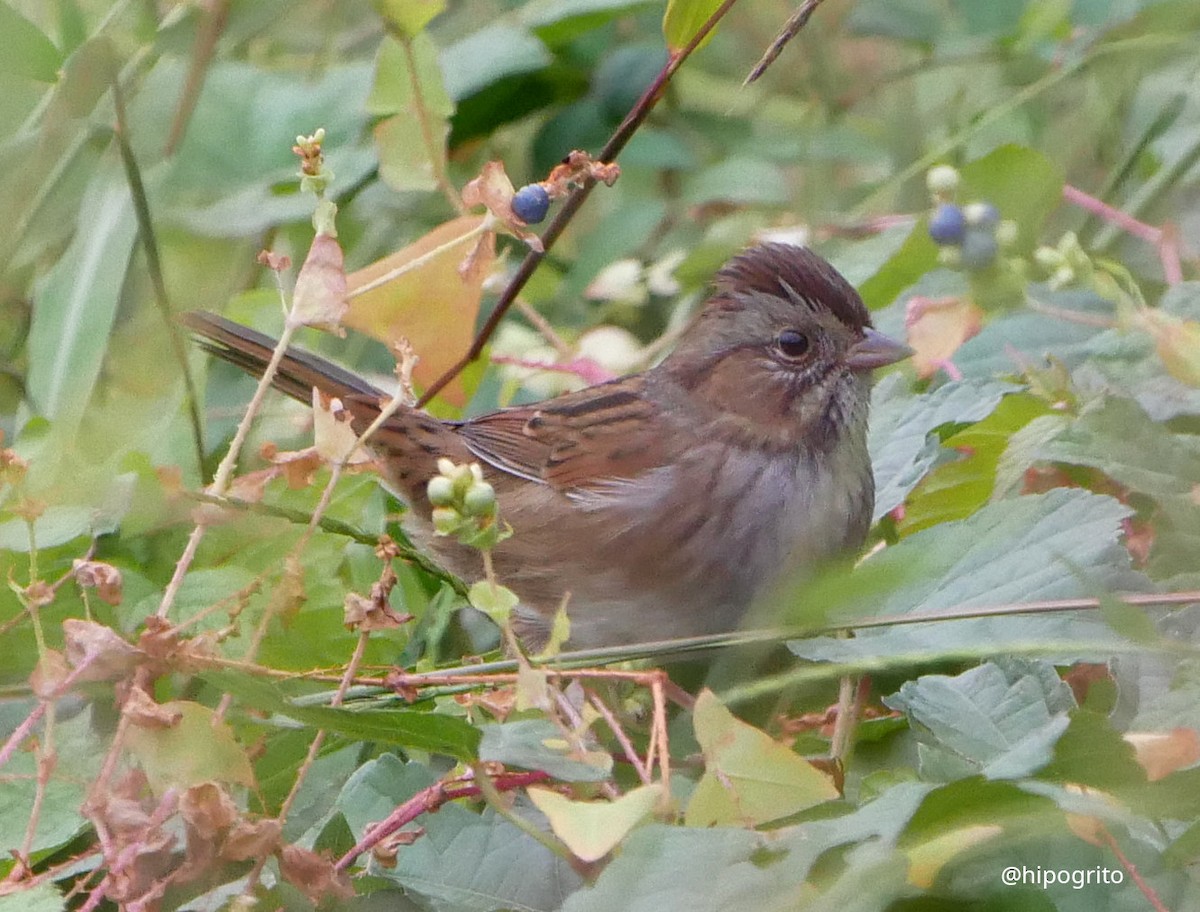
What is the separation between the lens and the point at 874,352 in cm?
218

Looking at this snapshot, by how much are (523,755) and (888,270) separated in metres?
1.40

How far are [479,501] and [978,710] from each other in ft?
1.46

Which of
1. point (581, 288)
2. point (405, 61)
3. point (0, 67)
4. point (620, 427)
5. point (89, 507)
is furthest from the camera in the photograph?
point (581, 288)

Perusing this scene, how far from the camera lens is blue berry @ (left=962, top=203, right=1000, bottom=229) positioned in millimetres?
2055

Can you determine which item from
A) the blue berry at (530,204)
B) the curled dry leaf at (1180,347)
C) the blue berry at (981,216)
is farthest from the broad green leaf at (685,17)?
the curled dry leaf at (1180,347)

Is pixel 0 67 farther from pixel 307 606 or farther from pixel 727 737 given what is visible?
pixel 727 737

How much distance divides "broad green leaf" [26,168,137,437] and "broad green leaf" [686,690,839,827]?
1.15 metres

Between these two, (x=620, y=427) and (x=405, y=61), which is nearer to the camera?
(x=405, y=61)

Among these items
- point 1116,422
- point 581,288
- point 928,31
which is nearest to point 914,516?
point 1116,422

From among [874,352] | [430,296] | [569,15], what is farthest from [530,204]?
[569,15]

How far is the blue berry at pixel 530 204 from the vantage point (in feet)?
5.87

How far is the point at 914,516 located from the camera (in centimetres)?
189

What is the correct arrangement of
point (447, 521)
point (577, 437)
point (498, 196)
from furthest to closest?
point (577, 437)
point (498, 196)
point (447, 521)

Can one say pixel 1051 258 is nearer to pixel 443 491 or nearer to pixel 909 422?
pixel 909 422
